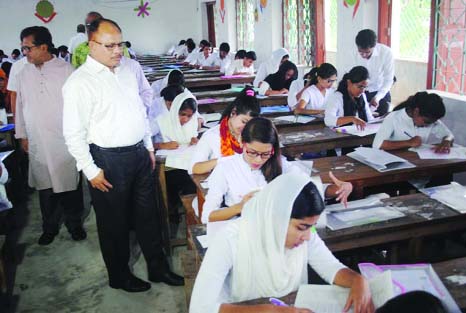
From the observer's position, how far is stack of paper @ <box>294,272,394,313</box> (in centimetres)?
127

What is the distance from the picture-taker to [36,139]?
117 inches

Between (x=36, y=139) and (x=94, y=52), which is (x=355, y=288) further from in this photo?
(x=36, y=139)

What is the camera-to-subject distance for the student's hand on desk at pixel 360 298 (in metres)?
1.25

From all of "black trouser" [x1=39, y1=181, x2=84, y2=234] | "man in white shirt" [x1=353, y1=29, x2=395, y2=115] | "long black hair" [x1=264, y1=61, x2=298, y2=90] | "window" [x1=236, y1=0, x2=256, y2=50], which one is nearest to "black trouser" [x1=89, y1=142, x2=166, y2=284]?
"black trouser" [x1=39, y1=181, x2=84, y2=234]

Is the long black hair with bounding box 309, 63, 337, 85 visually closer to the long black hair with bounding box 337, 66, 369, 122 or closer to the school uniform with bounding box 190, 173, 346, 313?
the long black hair with bounding box 337, 66, 369, 122

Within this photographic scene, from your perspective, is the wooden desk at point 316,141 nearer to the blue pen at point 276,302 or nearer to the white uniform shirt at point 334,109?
the white uniform shirt at point 334,109

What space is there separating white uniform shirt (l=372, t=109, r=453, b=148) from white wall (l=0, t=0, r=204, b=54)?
1171 cm

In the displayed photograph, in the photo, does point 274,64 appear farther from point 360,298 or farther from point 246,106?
point 360,298

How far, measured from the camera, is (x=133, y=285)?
8.34 feet

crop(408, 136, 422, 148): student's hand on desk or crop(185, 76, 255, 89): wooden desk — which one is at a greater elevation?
crop(185, 76, 255, 89): wooden desk

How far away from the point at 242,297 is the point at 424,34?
4310 mm

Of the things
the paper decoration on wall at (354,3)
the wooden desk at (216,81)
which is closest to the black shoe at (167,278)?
the paper decoration on wall at (354,3)

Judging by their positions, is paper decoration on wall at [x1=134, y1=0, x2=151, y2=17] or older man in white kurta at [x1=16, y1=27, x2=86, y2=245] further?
paper decoration on wall at [x1=134, y1=0, x2=151, y2=17]

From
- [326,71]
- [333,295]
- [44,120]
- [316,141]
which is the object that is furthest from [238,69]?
[333,295]
